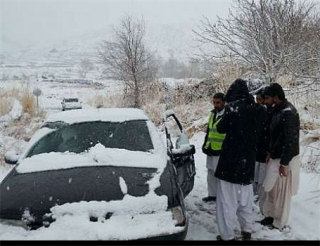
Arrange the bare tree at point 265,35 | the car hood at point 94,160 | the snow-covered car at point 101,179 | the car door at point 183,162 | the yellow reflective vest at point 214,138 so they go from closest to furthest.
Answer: the snow-covered car at point 101,179 → the car hood at point 94,160 → the car door at point 183,162 → the yellow reflective vest at point 214,138 → the bare tree at point 265,35

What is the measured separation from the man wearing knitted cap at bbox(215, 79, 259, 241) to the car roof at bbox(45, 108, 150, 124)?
144 centimetres

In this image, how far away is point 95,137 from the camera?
484 centimetres

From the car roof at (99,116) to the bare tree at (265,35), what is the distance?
6.63m

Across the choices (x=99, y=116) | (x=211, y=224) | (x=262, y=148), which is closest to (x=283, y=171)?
(x=262, y=148)

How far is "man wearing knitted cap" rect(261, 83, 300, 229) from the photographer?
450 centimetres

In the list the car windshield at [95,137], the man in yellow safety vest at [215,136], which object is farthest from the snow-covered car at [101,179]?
the man in yellow safety vest at [215,136]

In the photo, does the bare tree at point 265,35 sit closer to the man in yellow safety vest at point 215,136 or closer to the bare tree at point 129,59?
the man in yellow safety vest at point 215,136

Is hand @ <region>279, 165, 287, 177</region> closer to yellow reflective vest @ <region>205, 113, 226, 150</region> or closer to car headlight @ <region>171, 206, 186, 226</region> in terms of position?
yellow reflective vest @ <region>205, 113, 226, 150</region>

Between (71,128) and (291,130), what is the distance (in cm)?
264

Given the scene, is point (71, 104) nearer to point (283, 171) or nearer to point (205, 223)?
point (205, 223)

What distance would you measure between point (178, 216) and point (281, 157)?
5.46 ft

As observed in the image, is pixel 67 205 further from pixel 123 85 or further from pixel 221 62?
pixel 123 85

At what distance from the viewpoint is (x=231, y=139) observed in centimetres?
418

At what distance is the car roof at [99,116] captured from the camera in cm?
515
